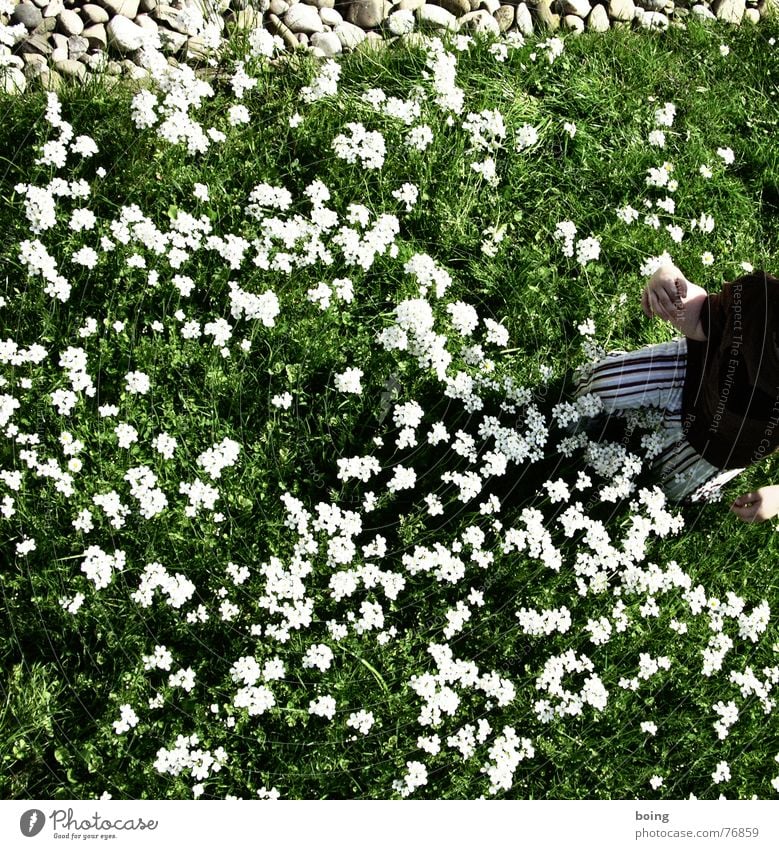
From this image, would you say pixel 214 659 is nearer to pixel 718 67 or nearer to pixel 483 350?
pixel 483 350

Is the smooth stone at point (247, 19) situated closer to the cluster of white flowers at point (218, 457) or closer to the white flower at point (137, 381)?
the white flower at point (137, 381)

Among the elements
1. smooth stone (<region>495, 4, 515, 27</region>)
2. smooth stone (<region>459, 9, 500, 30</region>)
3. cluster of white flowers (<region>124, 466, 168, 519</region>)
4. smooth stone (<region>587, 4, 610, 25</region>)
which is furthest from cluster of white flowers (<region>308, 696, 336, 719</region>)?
smooth stone (<region>587, 4, 610, 25</region>)

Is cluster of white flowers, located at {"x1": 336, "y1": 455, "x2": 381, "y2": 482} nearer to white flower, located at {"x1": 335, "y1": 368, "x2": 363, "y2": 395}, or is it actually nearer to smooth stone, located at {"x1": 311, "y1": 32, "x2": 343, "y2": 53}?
white flower, located at {"x1": 335, "y1": 368, "x2": 363, "y2": 395}

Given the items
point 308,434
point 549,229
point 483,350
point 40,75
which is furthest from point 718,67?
point 40,75

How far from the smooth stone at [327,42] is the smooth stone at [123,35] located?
1052 mm

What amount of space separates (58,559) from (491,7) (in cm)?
460

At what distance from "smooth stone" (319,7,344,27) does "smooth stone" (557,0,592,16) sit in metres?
1.69

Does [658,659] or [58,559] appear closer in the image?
[58,559]

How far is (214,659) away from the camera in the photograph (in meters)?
4.35

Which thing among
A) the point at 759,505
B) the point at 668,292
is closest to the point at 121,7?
the point at 668,292

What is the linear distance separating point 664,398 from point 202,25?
3.54 meters

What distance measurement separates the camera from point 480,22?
6020 millimetres

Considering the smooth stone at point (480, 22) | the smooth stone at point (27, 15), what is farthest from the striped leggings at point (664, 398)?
the smooth stone at point (27, 15)

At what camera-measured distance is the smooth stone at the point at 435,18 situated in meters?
5.91
